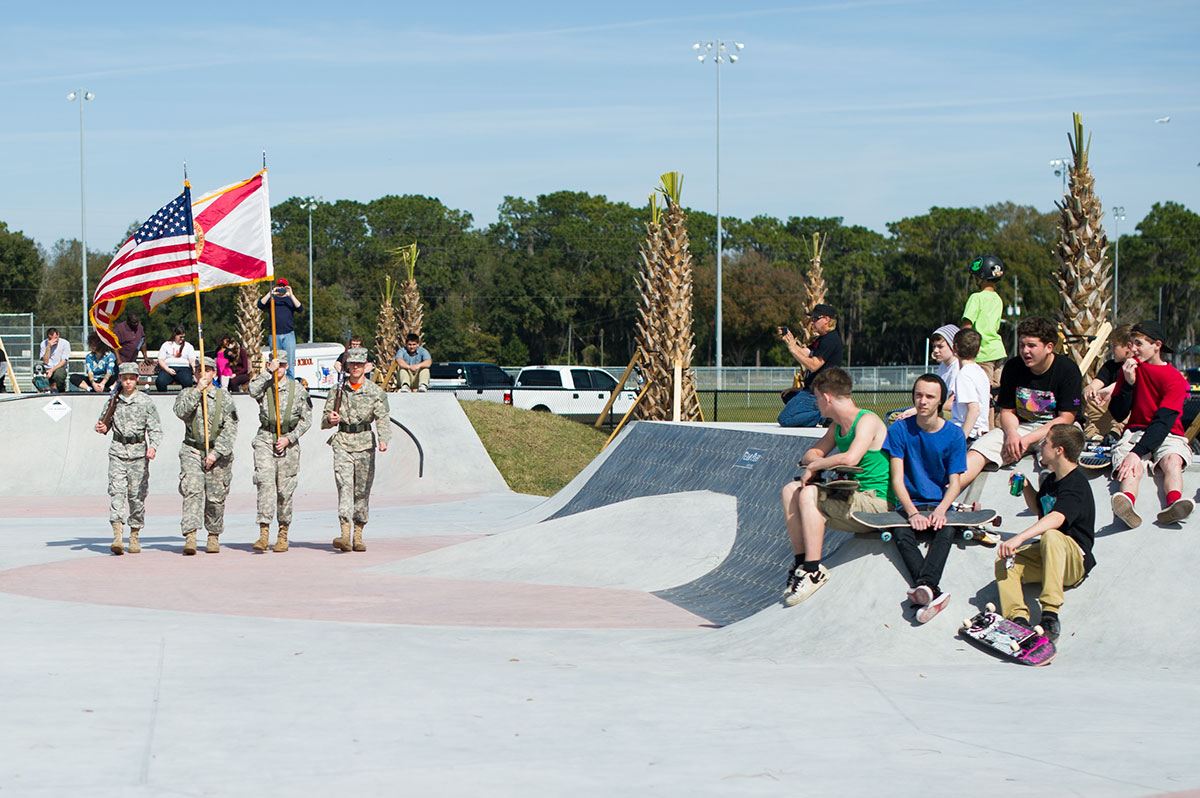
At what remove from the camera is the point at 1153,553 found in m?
7.00

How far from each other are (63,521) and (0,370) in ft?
48.7

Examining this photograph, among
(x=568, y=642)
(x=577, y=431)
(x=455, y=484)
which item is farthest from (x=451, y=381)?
(x=568, y=642)

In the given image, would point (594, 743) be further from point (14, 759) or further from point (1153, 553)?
point (1153, 553)

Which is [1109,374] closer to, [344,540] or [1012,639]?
[1012,639]

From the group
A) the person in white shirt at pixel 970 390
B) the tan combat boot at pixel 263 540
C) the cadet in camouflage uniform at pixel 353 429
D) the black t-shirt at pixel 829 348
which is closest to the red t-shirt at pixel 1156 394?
the person in white shirt at pixel 970 390

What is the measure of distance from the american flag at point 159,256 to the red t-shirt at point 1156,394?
9.09 m

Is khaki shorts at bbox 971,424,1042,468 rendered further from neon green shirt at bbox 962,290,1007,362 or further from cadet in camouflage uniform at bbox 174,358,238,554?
cadet in camouflage uniform at bbox 174,358,238,554

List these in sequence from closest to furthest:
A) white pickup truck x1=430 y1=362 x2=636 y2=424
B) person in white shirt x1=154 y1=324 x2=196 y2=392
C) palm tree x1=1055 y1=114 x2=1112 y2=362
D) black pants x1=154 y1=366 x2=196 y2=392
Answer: palm tree x1=1055 y1=114 x2=1112 y2=362 → person in white shirt x1=154 y1=324 x2=196 y2=392 → black pants x1=154 y1=366 x2=196 y2=392 → white pickup truck x1=430 y1=362 x2=636 y2=424

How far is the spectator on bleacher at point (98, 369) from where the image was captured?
2170 centimetres

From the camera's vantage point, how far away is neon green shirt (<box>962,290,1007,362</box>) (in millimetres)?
10641

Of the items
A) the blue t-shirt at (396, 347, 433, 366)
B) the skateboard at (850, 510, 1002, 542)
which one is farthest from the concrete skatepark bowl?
the blue t-shirt at (396, 347, 433, 366)

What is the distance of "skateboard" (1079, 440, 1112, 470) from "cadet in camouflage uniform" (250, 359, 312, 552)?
7246mm

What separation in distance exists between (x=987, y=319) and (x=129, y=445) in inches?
328

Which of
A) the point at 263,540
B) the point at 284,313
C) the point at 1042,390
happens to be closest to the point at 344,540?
the point at 263,540
